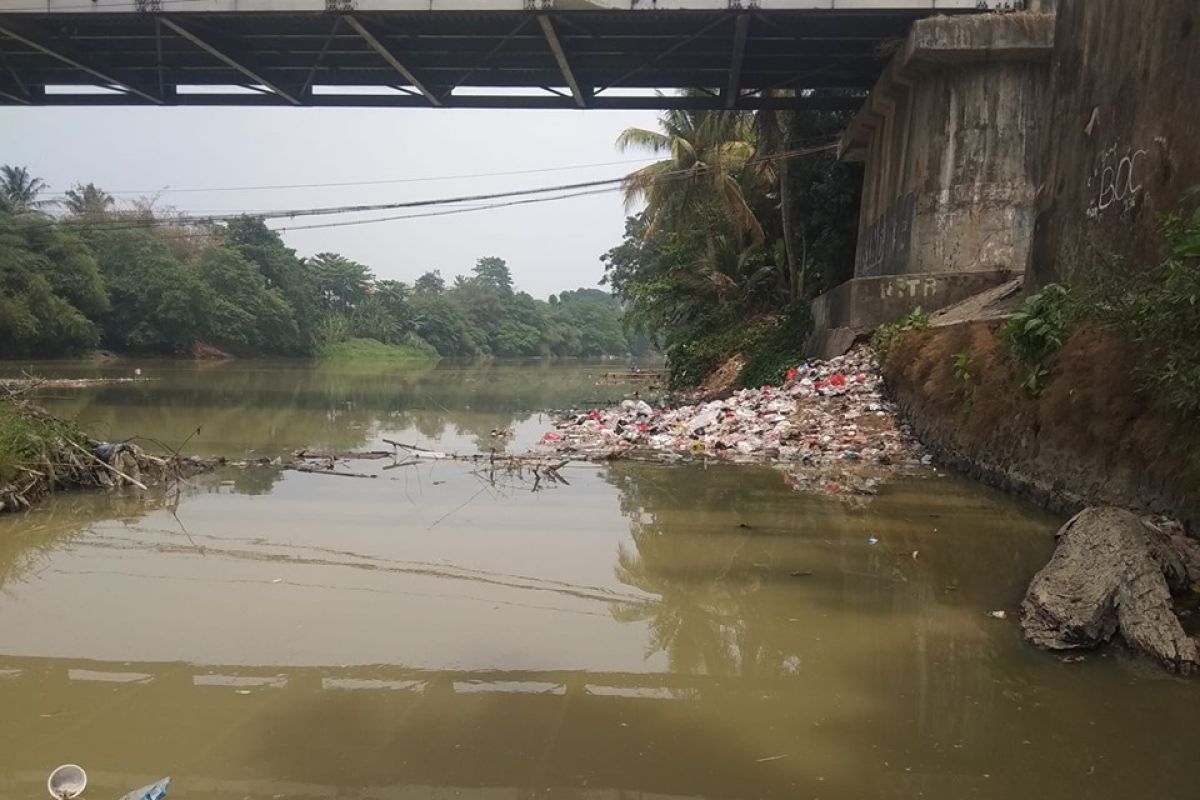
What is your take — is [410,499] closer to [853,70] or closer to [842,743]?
[842,743]

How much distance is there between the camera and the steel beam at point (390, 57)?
1243 centimetres

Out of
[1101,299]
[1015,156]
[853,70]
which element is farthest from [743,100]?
[1101,299]

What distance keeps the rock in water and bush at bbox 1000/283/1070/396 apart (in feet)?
8.23

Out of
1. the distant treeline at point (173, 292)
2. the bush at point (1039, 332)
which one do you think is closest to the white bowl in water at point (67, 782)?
the bush at point (1039, 332)

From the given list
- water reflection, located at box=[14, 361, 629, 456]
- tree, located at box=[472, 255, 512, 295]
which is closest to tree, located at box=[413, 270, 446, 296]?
tree, located at box=[472, 255, 512, 295]

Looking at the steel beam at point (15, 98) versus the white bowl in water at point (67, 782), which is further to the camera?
the steel beam at point (15, 98)

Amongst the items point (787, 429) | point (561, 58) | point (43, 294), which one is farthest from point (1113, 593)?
point (43, 294)

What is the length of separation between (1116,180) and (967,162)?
5.07m

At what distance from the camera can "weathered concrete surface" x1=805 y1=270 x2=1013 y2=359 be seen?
35.8ft

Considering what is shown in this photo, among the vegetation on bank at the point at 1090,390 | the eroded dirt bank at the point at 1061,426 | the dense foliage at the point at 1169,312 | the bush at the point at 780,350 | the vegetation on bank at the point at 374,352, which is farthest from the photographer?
the vegetation on bank at the point at 374,352

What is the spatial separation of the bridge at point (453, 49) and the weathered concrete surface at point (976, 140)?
2.40 ft

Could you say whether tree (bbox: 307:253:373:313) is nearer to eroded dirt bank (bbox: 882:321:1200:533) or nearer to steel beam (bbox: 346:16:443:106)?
steel beam (bbox: 346:16:443:106)

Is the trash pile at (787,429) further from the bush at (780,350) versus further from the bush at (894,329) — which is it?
the bush at (780,350)

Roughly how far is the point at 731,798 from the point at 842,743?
0.52 meters
